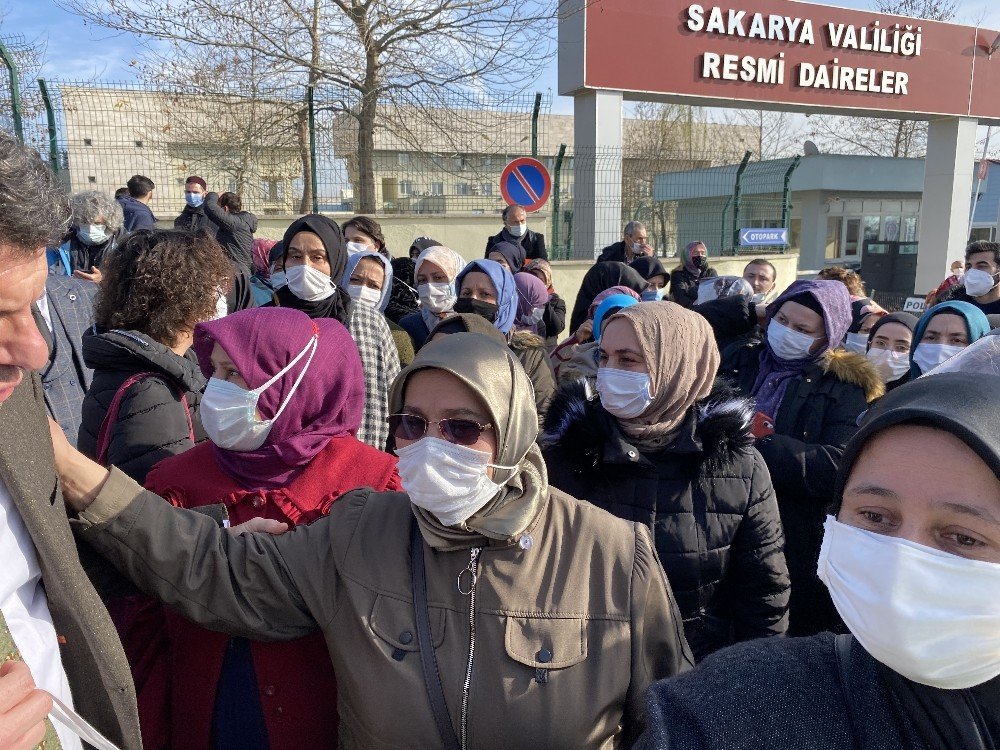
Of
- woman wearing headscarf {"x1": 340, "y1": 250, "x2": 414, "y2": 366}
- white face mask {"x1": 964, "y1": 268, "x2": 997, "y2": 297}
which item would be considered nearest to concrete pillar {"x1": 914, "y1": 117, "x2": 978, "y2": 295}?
white face mask {"x1": 964, "y1": 268, "x2": 997, "y2": 297}

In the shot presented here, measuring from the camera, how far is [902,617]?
1216 mm

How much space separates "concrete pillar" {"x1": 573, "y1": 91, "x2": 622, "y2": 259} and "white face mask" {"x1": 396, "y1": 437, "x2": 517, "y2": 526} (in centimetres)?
1022

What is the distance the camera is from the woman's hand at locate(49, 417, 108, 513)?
4.85 ft

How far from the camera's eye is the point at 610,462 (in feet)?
7.98

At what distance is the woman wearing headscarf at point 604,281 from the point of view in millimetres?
6801

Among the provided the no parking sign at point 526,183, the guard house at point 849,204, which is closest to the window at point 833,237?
the guard house at point 849,204

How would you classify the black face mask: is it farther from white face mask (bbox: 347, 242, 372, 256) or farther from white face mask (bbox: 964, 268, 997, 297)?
white face mask (bbox: 964, 268, 997, 297)

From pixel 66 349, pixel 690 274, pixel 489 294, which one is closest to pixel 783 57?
pixel 690 274

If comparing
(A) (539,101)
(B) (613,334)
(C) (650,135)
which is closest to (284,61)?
(A) (539,101)

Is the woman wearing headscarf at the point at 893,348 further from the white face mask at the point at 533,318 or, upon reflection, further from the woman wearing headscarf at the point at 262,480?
the woman wearing headscarf at the point at 262,480

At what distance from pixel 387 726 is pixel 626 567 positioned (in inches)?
25.6

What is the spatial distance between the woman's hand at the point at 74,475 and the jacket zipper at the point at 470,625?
31.8 inches

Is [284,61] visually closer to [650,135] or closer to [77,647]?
[77,647]

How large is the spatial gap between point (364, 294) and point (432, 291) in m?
0.52
